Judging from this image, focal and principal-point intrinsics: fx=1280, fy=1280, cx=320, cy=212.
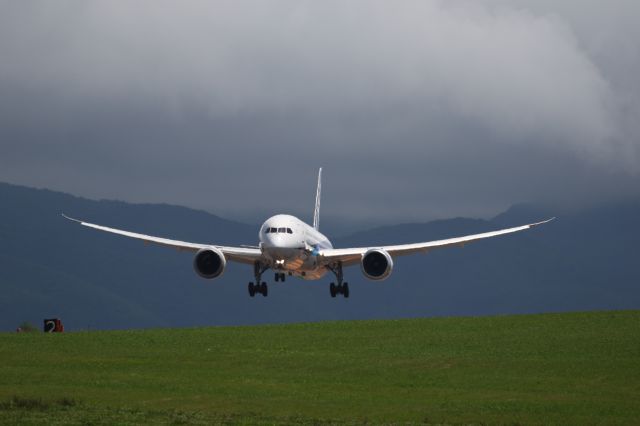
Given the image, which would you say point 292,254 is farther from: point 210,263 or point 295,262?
point 210,263

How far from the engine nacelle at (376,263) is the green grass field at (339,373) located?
3.73 metres

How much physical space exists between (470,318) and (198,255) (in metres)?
20.1

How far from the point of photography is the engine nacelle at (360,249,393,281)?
86.4m

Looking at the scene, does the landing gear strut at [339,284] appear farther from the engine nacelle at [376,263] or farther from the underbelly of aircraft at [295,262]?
the engine nacelle at [376,263]

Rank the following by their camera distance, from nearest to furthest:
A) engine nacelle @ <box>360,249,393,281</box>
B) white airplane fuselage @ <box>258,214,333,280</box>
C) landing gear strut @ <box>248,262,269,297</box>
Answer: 1. white airplane fuselage @ <box>258,214,333,280</box>
2. landing gear strut @ <box>248,262,269,297</box>
3. engine nacelle @ <box>360,249,393,281</box>

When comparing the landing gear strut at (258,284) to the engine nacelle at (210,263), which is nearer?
the engine nacelle at (210,263)

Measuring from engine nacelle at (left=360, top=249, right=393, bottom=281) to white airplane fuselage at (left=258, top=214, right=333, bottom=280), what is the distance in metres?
3.95

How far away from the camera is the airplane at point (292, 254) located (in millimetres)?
79500

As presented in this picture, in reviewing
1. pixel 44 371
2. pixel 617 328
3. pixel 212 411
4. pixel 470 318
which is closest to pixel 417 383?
pixel 212 411

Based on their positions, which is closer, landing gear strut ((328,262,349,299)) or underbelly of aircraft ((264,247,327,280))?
underbelly of aircraft ((264,247,327,280))

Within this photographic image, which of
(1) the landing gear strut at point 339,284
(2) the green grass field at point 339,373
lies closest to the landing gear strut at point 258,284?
(2) the green grass field at point 339,373

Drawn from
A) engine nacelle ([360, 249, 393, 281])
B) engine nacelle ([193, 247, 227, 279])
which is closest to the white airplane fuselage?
engine nacelle ([360, 249, 393, 281])

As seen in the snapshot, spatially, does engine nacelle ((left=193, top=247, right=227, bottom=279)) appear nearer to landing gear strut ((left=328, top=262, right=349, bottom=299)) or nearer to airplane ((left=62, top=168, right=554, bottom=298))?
airplane ((left=62, top=168, right=554, bottom=298))

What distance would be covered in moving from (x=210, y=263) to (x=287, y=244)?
8.36 m
